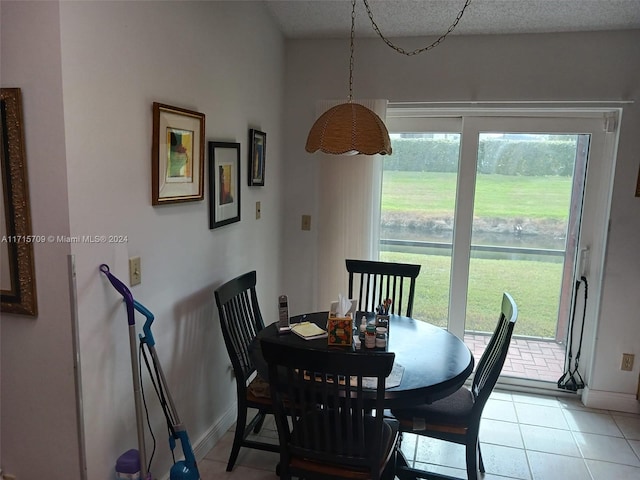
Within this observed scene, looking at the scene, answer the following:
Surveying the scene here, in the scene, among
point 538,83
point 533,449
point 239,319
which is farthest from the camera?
point 538,83

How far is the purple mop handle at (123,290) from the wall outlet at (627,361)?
3.05 meters

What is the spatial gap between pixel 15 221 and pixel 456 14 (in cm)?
260

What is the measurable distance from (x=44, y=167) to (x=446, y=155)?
101 inches

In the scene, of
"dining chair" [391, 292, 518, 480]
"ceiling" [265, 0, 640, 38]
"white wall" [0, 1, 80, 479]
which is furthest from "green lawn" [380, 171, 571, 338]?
"white wall" [0, 1, 80, 479]

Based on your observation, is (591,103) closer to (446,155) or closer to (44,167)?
(446,155)

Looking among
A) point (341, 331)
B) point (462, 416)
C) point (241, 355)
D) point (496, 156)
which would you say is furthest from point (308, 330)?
point (496, 156)

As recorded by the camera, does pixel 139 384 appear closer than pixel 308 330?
Yes

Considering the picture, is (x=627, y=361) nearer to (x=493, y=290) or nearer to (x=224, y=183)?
(x=493, y=290)

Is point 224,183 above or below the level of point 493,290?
above

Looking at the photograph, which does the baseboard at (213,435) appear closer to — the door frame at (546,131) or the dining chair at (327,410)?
the dining chair at (327,410)

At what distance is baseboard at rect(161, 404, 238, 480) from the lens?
2.38m

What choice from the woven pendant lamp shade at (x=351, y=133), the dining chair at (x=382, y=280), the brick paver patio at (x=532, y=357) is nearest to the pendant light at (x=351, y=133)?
the woven pendant lamp shade at (x=351, y=133)

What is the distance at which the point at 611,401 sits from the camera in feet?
9.86

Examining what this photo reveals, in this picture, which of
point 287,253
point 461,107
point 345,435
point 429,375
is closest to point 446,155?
point 461,107
